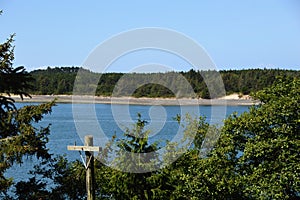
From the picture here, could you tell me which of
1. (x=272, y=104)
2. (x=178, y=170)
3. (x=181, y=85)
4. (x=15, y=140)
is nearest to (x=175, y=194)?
(x=178, y=170)

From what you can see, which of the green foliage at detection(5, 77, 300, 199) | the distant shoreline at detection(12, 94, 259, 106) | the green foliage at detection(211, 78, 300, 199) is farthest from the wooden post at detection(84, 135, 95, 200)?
the green foliage at detection(211, 78, 300, 199)

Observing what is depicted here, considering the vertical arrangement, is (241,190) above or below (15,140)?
below

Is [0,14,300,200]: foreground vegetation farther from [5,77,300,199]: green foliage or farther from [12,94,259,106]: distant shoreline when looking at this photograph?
[12,94,259,106]: distant shoreline

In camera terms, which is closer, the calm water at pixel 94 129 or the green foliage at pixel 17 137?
the green foliage at pixel 17 137

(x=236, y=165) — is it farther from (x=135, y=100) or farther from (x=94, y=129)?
(x=135, y=100)

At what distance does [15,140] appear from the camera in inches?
575

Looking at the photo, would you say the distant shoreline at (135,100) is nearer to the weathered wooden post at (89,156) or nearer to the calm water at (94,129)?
the calm water at (94,129)

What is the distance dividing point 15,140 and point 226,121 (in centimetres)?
595

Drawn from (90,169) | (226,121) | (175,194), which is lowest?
(175,194)

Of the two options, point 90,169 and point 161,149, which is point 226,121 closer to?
point 161,149

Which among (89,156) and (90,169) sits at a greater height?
(89,156)

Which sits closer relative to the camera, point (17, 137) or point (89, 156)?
point (89, 156)

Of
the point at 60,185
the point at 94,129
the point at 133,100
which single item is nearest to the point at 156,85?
the point at 133,100

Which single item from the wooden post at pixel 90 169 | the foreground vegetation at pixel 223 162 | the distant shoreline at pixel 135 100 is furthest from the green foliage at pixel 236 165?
the wooden post at pixel 90 169
